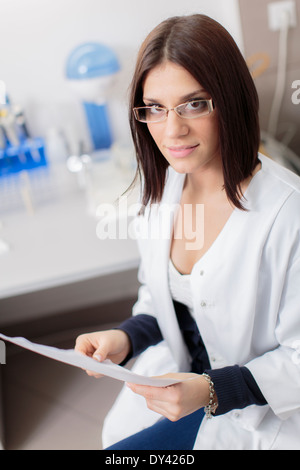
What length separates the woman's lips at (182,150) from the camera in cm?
75

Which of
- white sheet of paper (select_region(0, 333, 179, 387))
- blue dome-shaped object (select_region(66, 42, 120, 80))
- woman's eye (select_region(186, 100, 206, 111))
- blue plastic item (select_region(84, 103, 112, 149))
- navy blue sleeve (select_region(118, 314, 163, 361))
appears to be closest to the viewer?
white sheet of paper (select_region(0, 333, 179, 387))

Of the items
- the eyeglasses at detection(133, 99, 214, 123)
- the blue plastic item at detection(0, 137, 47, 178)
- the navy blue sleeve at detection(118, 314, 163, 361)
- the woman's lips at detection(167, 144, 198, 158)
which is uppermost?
the eyeglasses at detection(133, 99, 214, 123)

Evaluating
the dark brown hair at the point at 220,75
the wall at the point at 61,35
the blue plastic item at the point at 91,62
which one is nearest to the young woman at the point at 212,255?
the dark brown hair at the point at 220,75

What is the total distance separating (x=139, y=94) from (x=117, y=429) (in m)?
0.70

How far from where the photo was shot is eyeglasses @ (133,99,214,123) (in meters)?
A: 0.69

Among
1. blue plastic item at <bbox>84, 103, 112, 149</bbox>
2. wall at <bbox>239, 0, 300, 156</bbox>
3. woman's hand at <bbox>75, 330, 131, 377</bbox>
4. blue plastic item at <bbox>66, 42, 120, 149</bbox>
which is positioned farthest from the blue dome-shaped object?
woman's hand at <bbox>75, 330, 131, 377</bbox>

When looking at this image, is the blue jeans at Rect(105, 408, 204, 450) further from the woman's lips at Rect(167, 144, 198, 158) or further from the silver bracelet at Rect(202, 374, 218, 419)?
the woman's lips at Rect(167, 144, 198, 158)

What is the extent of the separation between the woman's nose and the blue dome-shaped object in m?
0.69

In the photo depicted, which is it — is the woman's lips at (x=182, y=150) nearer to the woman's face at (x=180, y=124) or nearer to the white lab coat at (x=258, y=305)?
the woman's face at (x=180, y=124)

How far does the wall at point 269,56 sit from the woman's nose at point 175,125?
86 centimetres

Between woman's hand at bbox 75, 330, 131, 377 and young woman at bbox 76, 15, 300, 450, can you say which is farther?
woman's hand at bbox 75, 330, 131, 377

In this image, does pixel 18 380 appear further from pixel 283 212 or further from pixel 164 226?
pixel 283 212

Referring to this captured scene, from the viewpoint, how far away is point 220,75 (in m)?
0.66

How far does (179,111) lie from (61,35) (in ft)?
2.89
